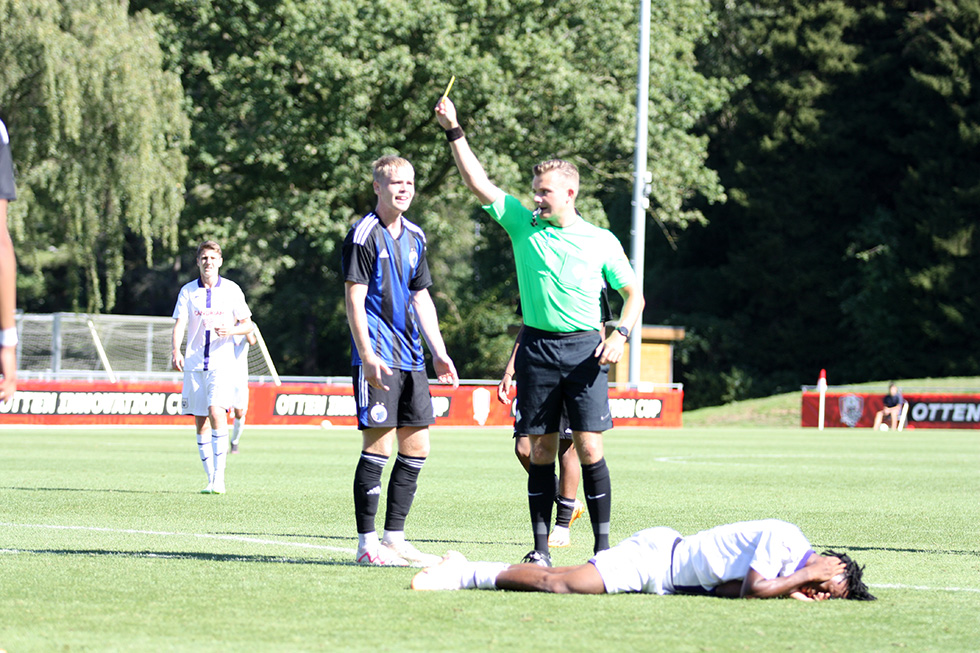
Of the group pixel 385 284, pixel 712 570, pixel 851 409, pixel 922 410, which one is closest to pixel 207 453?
pixel 385 284

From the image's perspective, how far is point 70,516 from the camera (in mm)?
9492

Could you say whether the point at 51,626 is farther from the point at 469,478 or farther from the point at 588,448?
the point at 469,478

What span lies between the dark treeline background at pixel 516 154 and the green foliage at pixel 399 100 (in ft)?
0.33

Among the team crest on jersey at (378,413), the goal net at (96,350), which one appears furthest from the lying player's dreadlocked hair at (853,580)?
the goal net at (96,350)

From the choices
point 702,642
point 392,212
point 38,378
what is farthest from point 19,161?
point 702,642

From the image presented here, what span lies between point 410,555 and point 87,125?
25.3 meters

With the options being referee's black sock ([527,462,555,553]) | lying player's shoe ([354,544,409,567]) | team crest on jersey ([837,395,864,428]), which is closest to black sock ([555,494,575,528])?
referee's black sock ([527,462,555,553])

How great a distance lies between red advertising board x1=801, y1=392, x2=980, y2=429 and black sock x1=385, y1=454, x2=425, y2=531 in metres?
34.0

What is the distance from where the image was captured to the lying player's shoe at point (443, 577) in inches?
232

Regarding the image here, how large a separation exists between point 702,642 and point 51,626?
8.06 feet

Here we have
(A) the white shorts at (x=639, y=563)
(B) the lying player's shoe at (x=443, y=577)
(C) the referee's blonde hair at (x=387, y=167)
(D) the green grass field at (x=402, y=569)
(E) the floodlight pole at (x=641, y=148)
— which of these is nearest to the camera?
(D) the green grass field at (x=402, y=569)

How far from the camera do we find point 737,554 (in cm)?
574

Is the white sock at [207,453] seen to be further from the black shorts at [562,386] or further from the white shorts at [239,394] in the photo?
the black shorts at [562,386]

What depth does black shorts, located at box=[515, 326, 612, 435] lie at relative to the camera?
6.86 metres
